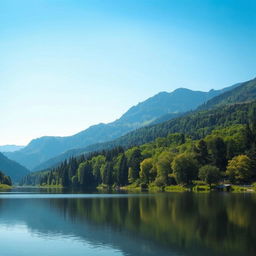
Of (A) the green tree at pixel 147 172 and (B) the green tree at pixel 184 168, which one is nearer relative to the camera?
(B) the green tree at pixel 184 168

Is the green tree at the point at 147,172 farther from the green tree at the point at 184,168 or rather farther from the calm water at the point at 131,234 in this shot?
the calm water at the point at 131,234

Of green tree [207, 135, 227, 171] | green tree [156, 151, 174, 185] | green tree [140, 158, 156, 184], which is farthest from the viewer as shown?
green tree [140, 158, 156, 184]

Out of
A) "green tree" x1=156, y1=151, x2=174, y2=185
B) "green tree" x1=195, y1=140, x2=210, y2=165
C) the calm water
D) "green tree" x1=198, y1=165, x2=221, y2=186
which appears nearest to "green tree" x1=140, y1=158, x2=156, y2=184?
"green tree" x1=156, y1=151, x2=174, y2=185

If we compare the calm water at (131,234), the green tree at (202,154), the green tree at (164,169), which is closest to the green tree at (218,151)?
the green tree at (202,154)

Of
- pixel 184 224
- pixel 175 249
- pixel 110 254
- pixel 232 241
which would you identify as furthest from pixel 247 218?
pixel 110 254

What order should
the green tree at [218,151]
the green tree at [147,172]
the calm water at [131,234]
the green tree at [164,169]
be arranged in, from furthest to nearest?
the green tree at [147,172]
the green tree at [218,151]
the green tree at [164,169]
the calm water at [131,234]

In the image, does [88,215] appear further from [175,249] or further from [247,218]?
[175,249]

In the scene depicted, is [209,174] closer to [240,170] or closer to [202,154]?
[240,170]

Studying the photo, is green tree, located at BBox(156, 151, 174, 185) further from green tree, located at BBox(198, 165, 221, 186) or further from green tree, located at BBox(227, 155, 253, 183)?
green tree, located at BBox(227, 155, 253, 183)

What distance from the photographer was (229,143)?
170625mm

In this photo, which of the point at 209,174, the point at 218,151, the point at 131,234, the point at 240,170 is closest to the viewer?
the point at 131,234

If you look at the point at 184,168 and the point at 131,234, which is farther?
the point at 184,168

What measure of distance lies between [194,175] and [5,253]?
418 feet

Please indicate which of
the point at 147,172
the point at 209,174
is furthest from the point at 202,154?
the point at 147,172
